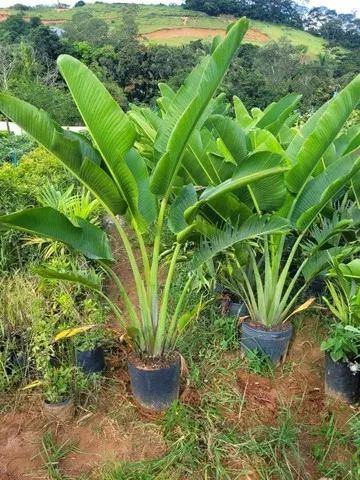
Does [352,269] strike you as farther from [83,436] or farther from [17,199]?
[17,199]

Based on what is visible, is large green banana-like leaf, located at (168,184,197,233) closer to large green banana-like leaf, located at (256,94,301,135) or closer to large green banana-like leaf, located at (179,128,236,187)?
large green banana-like leaf, located at (179,128,236,187)

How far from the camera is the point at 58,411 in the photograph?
114 inches

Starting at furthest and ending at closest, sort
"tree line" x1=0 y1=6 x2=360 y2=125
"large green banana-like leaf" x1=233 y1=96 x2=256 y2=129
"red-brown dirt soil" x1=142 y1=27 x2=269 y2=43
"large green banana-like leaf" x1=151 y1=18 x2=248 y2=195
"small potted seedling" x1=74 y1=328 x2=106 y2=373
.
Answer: "red-brown dirt soil" x1=142 y1=27 x2=269 y2=43 < "tree line" x1=0 y1=6 x2=360 y2=125 < "large green banana-like leaf" x1=233 y1=96 x2=256 y2=129 < "small potted seedling" x1=74 y1=328 x2=106 y2=373 < "large green banana-like leaf" x1=151 y1=18 x2=248 y2=195

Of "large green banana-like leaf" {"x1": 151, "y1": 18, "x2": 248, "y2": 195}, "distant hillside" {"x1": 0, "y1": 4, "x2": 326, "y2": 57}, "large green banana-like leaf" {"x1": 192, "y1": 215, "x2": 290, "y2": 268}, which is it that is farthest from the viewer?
"distant hillside" {"x1": 0, "y1": 4, "x2": 326, "y2": 57}

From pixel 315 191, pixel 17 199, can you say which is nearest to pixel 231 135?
pixel 315 191

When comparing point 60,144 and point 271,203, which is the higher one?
point 60,144

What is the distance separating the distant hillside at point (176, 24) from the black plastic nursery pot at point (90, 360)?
53.4 m

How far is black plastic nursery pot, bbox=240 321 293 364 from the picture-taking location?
346 cm

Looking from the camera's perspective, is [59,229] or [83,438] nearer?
[59,229]

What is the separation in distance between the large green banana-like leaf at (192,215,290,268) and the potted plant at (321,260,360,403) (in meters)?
0.48

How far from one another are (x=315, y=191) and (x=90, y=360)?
185cm

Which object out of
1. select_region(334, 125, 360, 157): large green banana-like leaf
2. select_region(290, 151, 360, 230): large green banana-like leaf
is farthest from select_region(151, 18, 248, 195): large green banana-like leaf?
select_region(334, 125, 360, 157): large green banana-like leaf

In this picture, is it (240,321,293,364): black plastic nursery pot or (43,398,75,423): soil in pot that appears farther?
(240,321,293,364): black plastic nursery pot

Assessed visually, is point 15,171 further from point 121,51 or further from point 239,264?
point 121,51
